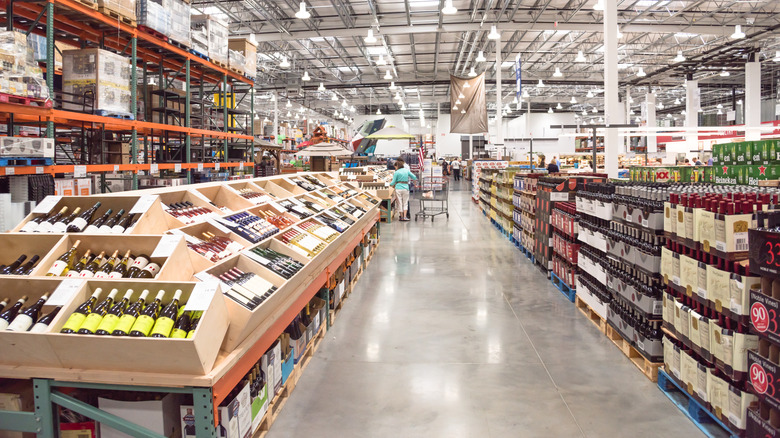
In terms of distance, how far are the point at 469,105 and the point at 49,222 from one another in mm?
14376

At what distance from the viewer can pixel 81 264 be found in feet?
9.30

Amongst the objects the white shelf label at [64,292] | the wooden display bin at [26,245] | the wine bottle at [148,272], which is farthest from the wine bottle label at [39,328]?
the wooden display bin at [26,245]

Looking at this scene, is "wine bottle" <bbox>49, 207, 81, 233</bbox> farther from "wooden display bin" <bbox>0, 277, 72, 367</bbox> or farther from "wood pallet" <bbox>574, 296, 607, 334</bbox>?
"wood pallet" <bbox>574, 296, 607, 334</bbox>

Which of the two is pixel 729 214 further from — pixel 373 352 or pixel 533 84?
pixel 533 84

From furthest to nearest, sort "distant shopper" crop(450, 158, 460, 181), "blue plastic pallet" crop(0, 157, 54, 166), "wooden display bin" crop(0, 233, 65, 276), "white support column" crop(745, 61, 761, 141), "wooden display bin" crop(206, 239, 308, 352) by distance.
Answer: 1. "distant shopper" crop(450, 158, 460, 181)
2. "white support column" crop(745, 61, 761, 141)
3. "blue plastic pallet" crop(0, 157, 54, 166)
4. "wooden display bin" crop(0, 233, 65, 276)
5. "wooden display bin" crop(206, 239, 308, 352)

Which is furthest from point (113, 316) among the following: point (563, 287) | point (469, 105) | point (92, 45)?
point (469, 105)

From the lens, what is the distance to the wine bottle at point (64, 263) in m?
2.72

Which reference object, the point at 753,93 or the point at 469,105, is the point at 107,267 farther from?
the point at 753,93

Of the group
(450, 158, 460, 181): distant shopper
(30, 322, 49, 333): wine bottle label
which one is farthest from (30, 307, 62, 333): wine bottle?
(450, 158, 460, 181): distant shopper

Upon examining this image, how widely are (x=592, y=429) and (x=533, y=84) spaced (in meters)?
25.8

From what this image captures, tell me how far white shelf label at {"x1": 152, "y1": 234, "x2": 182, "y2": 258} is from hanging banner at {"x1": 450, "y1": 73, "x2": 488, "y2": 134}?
14148mm

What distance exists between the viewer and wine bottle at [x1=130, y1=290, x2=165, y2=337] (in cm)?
225

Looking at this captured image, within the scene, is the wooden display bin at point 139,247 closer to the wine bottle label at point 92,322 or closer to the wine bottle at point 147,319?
the wine bottle at point 147,319

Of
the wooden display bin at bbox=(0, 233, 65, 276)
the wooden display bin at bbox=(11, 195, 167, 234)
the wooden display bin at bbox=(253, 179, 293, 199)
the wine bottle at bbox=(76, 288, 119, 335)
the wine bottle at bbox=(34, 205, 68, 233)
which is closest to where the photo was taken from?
the wine bottle at bbox=(76, 288, 119, 335)
